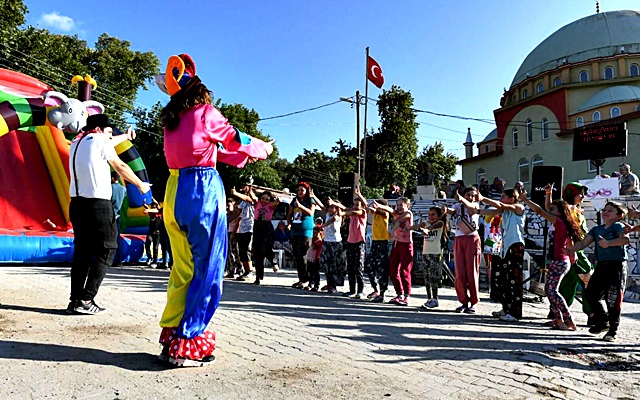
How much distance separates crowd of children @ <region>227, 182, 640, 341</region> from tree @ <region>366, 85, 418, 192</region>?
69.8 feet

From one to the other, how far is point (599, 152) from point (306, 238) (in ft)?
39.8

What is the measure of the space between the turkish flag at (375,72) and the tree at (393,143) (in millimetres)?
5202

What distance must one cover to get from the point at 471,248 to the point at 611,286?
5.99 feet

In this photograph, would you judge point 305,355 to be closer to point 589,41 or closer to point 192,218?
point 192,218

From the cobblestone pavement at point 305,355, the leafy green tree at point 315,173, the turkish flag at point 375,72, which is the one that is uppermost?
the turkish flag at point 375,72

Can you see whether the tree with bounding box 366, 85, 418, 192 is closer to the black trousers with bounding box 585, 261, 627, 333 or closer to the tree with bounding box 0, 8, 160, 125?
the tree with bounding box 0, 8, 160, 125

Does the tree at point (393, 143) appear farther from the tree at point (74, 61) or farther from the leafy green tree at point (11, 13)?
the leafy green tree at point (11, 13)

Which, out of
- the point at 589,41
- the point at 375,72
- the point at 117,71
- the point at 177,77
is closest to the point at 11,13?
the point at 117,71

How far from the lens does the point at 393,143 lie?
3027 cm

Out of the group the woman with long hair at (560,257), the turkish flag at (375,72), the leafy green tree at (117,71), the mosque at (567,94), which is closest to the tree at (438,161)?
the mosque at (567,94)

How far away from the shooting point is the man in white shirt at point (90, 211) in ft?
14.8

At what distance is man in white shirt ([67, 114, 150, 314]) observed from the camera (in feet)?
14.8

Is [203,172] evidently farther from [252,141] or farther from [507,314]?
[507,314]

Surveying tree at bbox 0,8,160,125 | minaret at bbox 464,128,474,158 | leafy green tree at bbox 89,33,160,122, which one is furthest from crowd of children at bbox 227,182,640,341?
minaret at bbox 464,128,474,158
